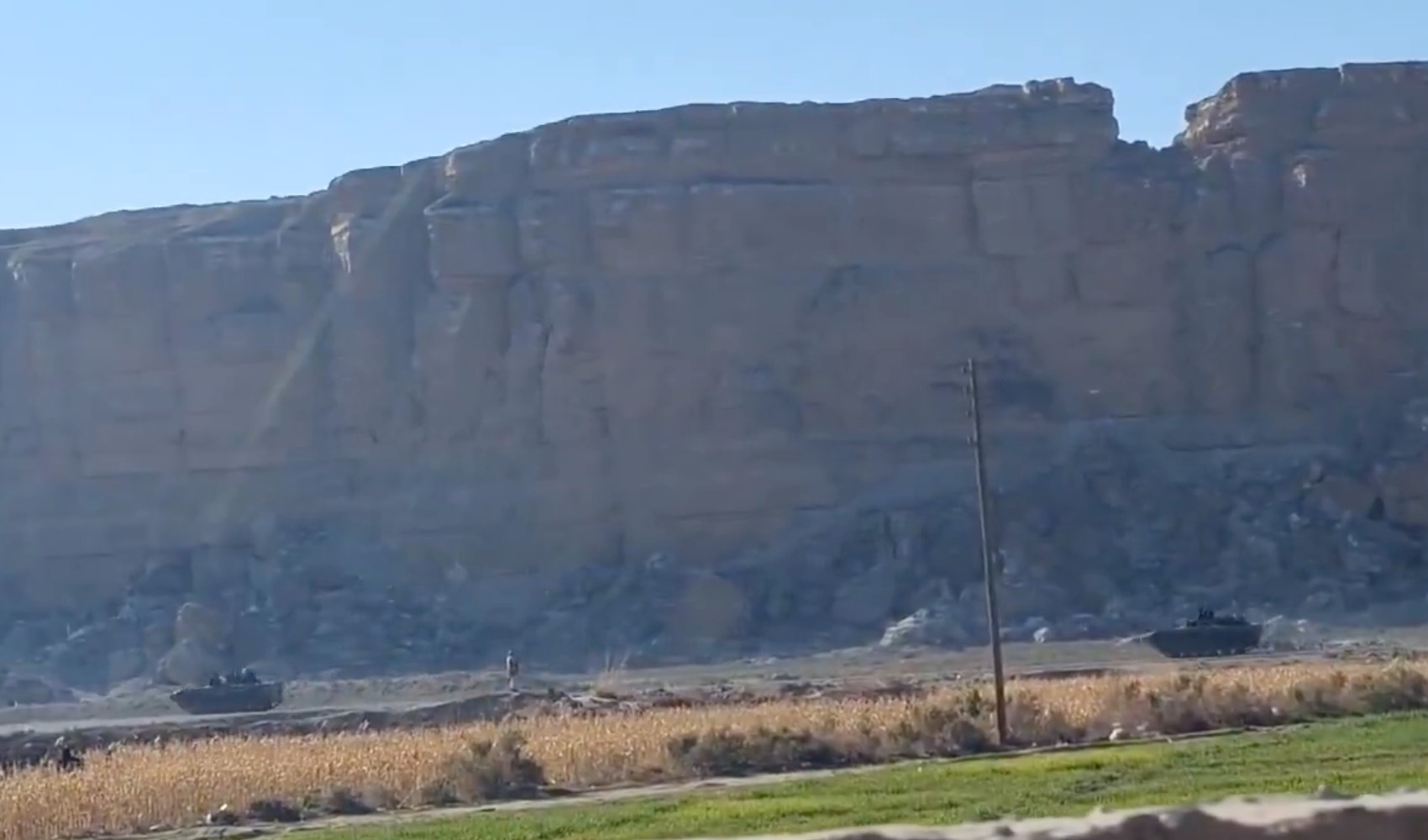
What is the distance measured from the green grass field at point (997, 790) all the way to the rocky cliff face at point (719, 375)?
3952 centimetres

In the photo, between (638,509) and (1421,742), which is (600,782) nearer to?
(1421,742)

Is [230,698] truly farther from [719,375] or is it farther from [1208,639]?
[719,375]

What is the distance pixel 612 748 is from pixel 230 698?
27161 millimetres

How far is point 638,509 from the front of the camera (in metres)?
68.1

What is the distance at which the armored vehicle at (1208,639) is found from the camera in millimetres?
49719

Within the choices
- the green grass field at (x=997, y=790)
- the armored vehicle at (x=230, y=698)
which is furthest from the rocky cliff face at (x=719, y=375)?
the green grass field at (x=997, y=790)

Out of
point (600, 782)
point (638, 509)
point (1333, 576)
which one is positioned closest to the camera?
point (600, 782)

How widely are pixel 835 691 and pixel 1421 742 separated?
68.9 ft

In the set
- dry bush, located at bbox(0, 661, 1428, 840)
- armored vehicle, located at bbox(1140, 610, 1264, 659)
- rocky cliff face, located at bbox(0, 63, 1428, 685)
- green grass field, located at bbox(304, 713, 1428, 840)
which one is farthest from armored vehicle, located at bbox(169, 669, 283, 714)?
green grass field, located at bbox(304, 713, 1428, 840)

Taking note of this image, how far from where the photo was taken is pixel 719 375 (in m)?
69.9

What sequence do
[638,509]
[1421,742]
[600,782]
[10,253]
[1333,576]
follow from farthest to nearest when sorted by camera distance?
1. [10,253]
2. [638,509]
3. [1333,576]
4. [600,782]
5. [1421,742]

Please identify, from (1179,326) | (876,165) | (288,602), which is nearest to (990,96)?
(876,165)

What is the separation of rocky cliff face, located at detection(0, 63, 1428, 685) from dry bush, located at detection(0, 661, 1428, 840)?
30172mm

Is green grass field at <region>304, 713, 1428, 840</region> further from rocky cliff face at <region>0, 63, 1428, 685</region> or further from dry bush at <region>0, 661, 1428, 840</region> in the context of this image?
rocky cliff face at <region>0, 63, 1428, 685</region>
